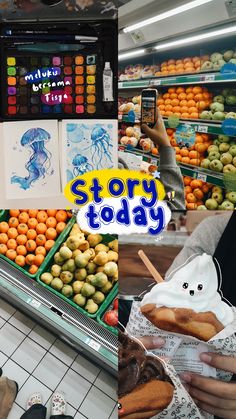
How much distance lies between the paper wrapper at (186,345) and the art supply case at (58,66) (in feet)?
2.89

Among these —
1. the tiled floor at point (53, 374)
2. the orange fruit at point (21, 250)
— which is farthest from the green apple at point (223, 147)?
the tiled floor at point (53, 374)

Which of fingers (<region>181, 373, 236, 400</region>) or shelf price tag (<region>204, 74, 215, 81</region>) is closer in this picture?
shelf price tag (<region>204, 74, 215, 81</region>)

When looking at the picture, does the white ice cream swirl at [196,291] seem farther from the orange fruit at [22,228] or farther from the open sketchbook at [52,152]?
the orange fruit at [22,228]

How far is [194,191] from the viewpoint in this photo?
165 cm

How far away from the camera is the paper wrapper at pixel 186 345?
1.84 m

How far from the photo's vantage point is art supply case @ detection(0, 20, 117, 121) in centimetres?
162

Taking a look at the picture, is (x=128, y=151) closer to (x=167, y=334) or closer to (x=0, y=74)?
(x=0, y=74)

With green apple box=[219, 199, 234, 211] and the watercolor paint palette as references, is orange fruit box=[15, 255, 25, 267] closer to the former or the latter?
the watercolor paint palette

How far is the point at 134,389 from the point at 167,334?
1.01 feet

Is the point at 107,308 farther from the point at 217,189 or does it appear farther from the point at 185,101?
the point at 185,101

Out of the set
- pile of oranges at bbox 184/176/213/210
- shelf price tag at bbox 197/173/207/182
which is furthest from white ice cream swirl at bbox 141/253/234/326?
shelf price tag at bbox 197/173/207/182

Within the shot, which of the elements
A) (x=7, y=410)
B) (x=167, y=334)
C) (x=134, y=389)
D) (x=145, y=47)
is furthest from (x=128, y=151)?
(x=7, y=410)

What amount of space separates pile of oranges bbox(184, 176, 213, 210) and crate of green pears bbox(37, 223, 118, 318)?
61cm

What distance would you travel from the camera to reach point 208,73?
151 cm
